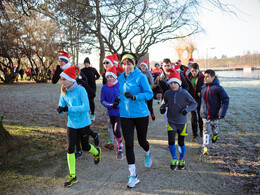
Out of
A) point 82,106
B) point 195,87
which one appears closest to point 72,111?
point 82,106

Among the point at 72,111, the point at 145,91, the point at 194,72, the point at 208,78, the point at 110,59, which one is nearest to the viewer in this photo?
the point at 72,111

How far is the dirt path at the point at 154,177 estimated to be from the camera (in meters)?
3.27

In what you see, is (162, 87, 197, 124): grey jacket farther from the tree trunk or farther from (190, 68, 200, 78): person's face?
the tree trunk

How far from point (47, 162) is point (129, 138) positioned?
1.94 meters

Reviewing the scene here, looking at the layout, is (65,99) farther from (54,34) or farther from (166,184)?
(54,34)

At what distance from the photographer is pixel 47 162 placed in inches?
169

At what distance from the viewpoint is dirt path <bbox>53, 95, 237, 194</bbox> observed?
327 centimetres

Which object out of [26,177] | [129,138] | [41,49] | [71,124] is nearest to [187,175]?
[129,138]

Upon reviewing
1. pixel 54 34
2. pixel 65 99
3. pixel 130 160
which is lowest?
pixel 130 160

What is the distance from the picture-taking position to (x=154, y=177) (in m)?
3.67

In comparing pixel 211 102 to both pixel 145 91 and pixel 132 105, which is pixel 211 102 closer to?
pixel 145 91

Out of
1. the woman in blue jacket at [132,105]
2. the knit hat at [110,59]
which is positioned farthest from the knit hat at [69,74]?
the knit hat at [110,59]

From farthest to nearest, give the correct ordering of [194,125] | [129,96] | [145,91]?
[194,125] → [145,91] → [129,96]

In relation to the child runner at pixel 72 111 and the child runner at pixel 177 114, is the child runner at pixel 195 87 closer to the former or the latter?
the child runner at pixel 177 114
